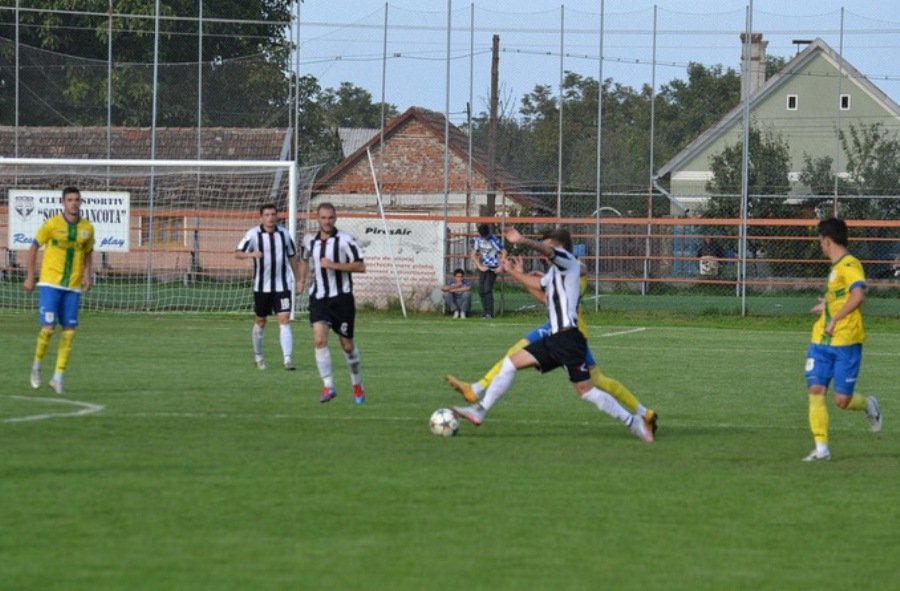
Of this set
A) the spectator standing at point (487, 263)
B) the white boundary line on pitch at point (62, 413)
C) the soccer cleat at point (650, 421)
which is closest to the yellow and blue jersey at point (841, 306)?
the soccer cleat at point (650, 421)

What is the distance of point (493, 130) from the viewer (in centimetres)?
4178

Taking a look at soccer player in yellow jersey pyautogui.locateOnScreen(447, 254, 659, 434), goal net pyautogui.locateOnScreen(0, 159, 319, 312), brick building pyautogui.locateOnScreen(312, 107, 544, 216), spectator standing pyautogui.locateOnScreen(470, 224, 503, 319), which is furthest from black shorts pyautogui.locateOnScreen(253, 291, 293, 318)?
brick building pyautogui.locateOnScreen(312, 107, 544, 216)

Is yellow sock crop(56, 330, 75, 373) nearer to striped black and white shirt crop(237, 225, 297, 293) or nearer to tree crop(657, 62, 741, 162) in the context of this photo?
striped black and white shirt crop(237, 225, 297, 293)

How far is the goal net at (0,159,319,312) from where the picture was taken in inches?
1208

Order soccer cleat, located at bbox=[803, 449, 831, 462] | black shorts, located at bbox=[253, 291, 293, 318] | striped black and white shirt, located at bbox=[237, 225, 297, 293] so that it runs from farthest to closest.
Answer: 1. black shorts, located at bbox=[253, 291, 293, 318]
2. striped black and white shirt, located at bbox=[237, 225, 297, 293]
3. soccer cleat, located at bbox=[803, 449, 831, 462]

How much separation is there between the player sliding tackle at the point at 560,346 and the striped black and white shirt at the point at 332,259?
3.36m

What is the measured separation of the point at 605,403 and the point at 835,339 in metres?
1.96

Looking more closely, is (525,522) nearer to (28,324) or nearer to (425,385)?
(425,385)

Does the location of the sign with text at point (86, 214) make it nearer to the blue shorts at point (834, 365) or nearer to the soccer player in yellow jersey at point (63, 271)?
the soccer player in yellow jersey at point (63, 271)

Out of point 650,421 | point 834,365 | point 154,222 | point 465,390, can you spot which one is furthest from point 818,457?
point 154,222

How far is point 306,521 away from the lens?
8.65 m

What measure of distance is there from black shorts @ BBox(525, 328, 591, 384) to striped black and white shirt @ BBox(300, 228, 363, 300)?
3.53 m

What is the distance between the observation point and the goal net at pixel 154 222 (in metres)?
30.7

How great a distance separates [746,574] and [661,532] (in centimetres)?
107
